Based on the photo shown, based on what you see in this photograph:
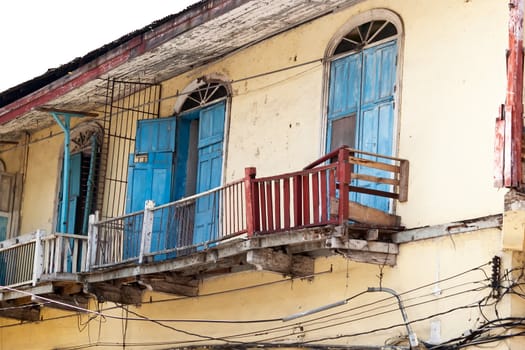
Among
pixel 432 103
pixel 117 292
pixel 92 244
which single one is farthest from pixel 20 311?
pixel 432 103

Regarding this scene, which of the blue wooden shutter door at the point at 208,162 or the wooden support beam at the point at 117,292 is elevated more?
the blue wooden shutter door at the point at 208,162

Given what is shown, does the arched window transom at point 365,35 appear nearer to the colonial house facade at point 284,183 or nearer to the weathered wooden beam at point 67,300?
the colonial house facade at point 284,183

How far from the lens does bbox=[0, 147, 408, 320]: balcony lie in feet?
44.3

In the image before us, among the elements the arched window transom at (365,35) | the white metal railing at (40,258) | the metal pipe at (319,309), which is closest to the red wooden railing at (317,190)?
the metal pipe at (319,309)

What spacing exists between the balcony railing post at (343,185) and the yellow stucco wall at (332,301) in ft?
3.13

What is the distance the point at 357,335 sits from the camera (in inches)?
554

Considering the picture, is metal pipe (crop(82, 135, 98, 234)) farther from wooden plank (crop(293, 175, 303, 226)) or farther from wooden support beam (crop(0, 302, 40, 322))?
wooden plank (crop(293, 175, 303, 226))

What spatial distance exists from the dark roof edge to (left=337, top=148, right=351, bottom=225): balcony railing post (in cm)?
348

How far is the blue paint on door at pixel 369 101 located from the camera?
14.5 m

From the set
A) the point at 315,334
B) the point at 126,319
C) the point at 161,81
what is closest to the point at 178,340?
the point at 126,319

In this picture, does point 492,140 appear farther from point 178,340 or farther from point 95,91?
point 95,91

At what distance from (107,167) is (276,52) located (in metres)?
4.23

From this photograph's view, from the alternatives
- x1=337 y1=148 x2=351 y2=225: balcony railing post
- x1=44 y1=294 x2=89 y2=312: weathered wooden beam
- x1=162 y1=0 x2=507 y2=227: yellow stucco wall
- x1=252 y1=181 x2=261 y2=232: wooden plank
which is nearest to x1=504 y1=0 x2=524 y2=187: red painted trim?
x1=162 y1=0 x2=507 y2=227: yellow stucco wall

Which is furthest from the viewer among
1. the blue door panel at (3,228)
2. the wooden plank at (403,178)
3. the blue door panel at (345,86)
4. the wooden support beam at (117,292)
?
the blue door panel at (3,228)
